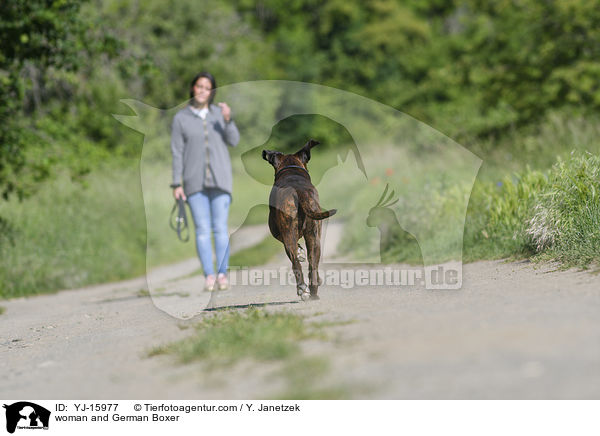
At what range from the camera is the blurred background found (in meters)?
7.08

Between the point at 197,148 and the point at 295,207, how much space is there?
7.60 ft

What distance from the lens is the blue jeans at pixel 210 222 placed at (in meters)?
6.85

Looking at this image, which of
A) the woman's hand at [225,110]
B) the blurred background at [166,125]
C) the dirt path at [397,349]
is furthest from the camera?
the blurred background at [166,125]

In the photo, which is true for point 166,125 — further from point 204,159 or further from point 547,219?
point 547,219

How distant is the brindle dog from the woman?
185 centimetres

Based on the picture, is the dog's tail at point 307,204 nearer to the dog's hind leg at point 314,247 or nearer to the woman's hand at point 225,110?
the dog's hind leg at point 314,247

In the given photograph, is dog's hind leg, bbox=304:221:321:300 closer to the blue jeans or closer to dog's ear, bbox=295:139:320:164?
dog's ear, bbox=295:139:320:164

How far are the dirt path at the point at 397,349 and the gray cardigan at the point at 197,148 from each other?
1.34 metres

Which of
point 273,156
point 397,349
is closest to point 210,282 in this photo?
point 273,156

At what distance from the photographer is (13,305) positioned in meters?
8.90
